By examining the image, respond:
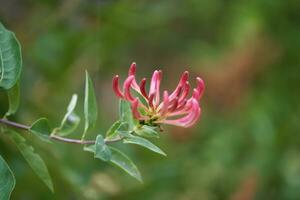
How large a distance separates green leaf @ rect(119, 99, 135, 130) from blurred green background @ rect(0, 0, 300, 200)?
2.67 feet

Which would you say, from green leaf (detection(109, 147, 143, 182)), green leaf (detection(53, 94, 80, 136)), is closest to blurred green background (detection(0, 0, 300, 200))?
green leaf (detection(53, 94, 80, 136))

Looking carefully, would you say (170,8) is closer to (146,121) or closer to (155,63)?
(155,63)

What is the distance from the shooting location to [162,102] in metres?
1.27

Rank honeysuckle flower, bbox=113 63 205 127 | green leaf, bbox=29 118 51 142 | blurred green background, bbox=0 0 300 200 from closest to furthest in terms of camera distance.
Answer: honeysuckle flower, bbox=113 63 205 127, green leaf, bbox=29 118 51 142, blurred green background, bbox=0 0 300 200

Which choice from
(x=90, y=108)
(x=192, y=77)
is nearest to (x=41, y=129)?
(x=90, y=108)

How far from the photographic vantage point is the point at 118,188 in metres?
2.65

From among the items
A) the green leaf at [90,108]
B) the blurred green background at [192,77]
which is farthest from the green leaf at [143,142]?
the blurred green background at [192,77]

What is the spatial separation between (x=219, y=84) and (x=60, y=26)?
1043 mm

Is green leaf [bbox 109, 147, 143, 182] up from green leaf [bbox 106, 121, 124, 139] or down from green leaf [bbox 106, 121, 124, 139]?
down

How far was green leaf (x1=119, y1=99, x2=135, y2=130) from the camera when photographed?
1287 millimetres

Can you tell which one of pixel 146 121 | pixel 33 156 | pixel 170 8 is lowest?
pixel 33 156

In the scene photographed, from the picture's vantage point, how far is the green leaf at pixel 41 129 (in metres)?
1.34

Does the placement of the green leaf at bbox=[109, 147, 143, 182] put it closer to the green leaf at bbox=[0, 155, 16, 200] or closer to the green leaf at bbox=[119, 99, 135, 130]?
the green leaf at bbox=[119, 99, 135, 130]

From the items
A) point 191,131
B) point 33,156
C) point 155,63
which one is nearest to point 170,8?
point 191,131
